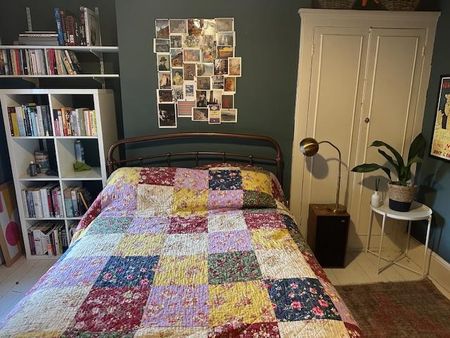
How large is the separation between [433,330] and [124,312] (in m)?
1.89

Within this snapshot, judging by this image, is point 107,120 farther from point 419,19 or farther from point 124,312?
point 419,19

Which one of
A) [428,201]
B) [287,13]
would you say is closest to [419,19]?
[287,13]

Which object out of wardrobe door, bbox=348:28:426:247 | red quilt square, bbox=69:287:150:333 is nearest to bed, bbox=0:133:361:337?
red quilt square, bbox=69:287:150:333

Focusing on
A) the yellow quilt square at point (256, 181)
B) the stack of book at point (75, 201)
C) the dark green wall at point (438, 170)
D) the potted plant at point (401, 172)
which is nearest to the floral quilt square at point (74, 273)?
the yellow quilt square at point (256, 181)

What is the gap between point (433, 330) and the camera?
6.23 feet

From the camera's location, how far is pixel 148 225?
1.92 meters

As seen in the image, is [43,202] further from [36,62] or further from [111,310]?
[111,310]

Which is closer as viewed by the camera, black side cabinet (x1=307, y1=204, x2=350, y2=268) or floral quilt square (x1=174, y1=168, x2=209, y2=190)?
floral quilt square (x1=174, y1=168, x2=209, y2=190)

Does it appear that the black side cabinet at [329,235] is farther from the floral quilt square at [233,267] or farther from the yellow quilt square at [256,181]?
the floral quilt square at [233,267]

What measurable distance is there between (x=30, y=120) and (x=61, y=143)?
0.28 metres

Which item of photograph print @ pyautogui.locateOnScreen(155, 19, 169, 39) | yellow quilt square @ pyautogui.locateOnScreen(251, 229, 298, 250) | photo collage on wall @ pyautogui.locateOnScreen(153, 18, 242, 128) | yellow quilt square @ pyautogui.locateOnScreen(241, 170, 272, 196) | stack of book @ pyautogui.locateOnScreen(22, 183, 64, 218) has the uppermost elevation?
photograph print @ pyautogui.locateOnScreen(155, 19, 169, 39)

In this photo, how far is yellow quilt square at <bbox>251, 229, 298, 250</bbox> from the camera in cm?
163

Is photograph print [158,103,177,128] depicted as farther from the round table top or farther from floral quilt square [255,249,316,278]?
the round table top

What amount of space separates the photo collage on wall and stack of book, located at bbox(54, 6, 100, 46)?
20.4 inches
